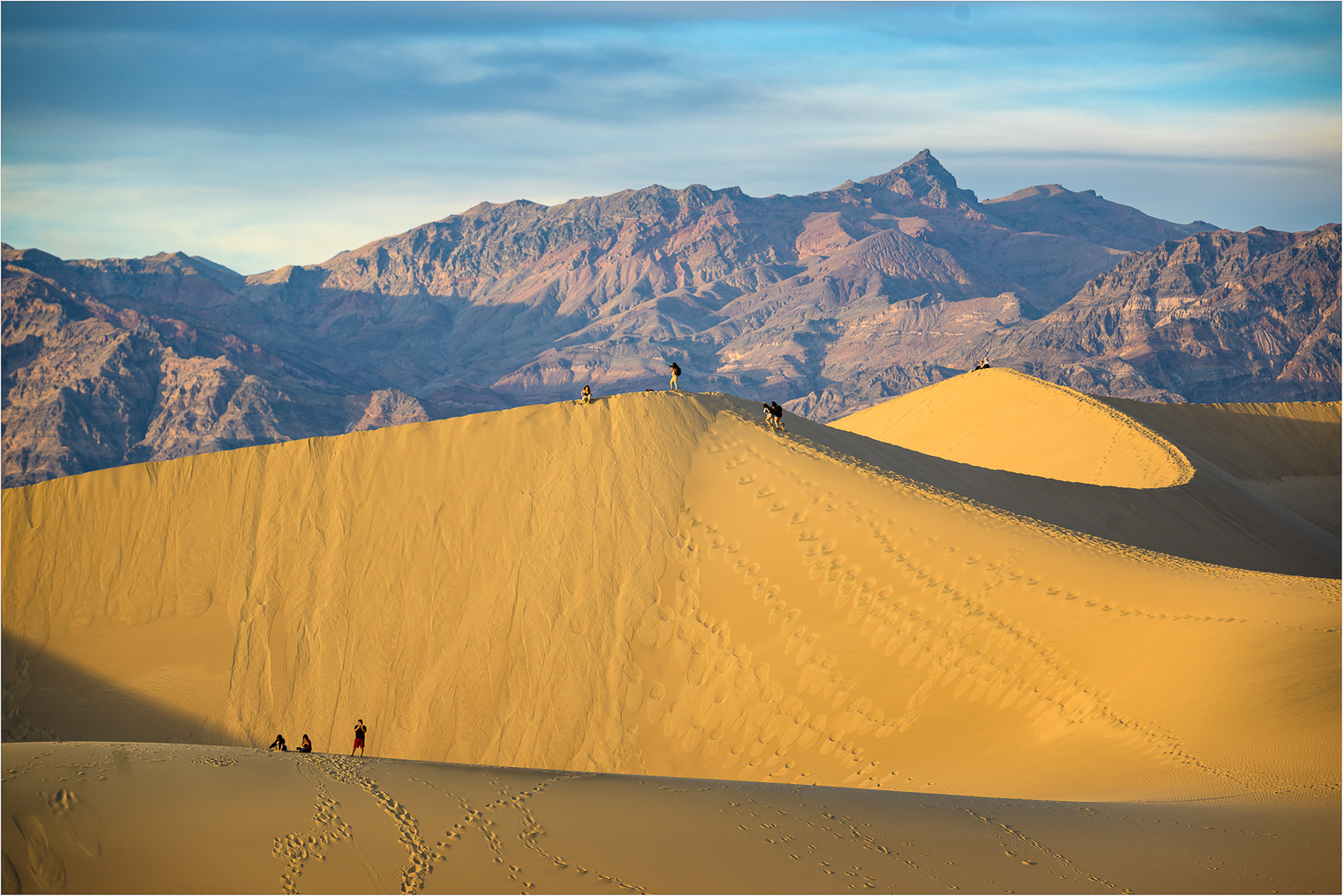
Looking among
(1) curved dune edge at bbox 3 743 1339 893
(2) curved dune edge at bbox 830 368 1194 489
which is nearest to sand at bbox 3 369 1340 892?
(1) curved dune edge at bbox 3 743 1339 893

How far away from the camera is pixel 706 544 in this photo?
21297 millimetres

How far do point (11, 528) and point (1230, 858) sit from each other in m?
25.6

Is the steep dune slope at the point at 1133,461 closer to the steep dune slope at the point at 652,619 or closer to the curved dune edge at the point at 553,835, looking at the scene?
the steep dune slope at the point at 652,619

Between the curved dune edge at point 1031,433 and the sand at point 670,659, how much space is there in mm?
8413

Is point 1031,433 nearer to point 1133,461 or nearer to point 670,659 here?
point 1133,461

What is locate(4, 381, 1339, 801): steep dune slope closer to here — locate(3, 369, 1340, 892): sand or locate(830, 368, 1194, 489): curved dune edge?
locate(3, 369, 1340, 892): sand

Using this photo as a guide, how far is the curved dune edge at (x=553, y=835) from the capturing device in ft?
28.0

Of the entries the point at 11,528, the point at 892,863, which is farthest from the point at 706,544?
the point at 11,528

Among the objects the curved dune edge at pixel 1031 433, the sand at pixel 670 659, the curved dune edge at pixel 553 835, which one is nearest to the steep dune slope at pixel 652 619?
the sand at pixel 670 659

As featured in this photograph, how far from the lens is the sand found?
9.94 meters

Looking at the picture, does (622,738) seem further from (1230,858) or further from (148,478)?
(148,478)

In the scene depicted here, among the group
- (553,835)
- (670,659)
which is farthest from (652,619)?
(553,835)

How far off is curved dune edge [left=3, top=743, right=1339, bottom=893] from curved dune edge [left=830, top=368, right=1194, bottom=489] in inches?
Answer: 994

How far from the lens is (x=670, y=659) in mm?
19188
